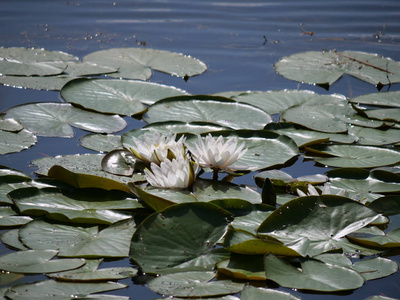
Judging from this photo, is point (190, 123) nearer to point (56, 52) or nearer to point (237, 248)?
point (237, 248)

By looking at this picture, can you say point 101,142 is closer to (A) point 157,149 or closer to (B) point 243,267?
(A) point 157,149

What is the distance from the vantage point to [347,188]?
8.66ft

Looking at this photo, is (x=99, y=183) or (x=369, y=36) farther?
(x=369, y=36)

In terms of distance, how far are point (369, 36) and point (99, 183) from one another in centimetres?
401

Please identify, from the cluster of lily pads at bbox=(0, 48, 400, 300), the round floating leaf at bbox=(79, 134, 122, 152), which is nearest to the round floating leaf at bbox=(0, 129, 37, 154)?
the cluster of lily pads at bbox=(0, 48, 400, 300)

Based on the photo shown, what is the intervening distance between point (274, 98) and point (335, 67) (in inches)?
38.8

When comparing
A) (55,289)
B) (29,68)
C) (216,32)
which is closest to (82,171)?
(55,289)

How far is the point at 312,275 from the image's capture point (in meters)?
1.96

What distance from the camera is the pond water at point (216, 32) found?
419cm

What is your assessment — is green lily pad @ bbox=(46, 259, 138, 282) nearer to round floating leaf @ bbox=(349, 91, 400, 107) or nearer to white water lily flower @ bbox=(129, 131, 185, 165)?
white water lily flower @ bbox=(129, 131, 185, 165)

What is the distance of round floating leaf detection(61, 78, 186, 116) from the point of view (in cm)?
344

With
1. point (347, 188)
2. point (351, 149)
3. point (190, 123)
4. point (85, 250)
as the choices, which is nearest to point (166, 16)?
point (190, 123)

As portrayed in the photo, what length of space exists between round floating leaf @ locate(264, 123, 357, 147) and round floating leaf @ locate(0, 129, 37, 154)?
1.30 m

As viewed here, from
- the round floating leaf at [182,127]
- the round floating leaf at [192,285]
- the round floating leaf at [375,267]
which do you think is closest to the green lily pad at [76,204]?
the round floating leaf at [192,285]
